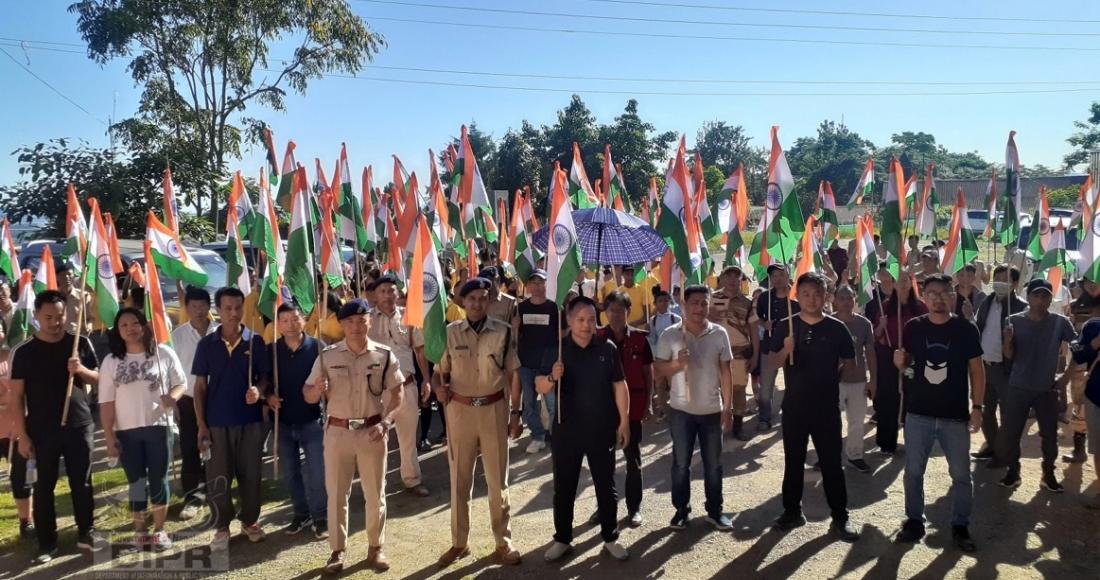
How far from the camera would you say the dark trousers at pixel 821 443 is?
5.29m

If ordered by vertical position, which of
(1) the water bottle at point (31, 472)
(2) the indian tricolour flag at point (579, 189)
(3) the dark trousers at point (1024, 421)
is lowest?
(3) the dark trousers at point (1024, 421)

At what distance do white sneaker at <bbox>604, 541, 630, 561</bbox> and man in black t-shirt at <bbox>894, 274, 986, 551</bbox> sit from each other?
193 centimetres

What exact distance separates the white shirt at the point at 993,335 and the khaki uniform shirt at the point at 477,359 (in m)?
4.40

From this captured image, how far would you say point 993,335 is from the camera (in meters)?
6.67

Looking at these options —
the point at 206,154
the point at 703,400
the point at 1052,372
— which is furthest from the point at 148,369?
the point at 206,154

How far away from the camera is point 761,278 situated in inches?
363

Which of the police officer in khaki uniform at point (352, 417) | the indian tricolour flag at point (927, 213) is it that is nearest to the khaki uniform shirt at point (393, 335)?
the police officer in khaki uniform at point (352, 417)

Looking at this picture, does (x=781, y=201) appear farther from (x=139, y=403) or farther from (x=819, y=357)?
(x=139, y=403)

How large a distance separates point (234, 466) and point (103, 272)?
2298mm

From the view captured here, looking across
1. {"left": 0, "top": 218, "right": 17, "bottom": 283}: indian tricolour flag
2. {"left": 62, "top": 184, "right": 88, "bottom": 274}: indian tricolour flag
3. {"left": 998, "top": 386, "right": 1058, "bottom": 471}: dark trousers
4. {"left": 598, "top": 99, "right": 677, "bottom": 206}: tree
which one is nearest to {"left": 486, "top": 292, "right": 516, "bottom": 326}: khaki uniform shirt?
{"left": 62, "top": 184, "right": 88, "bottom": 274}: indian tricolour flag

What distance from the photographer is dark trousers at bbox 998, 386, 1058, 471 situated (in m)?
6.11

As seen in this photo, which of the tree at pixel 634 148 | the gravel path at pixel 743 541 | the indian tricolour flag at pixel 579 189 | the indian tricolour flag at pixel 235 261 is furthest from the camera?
the tree at pixel 634 148

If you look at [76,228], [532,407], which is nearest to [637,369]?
[532,407]

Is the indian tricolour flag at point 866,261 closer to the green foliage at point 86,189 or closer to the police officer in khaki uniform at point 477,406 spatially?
the police officer in khaki uniform at point 477,406
